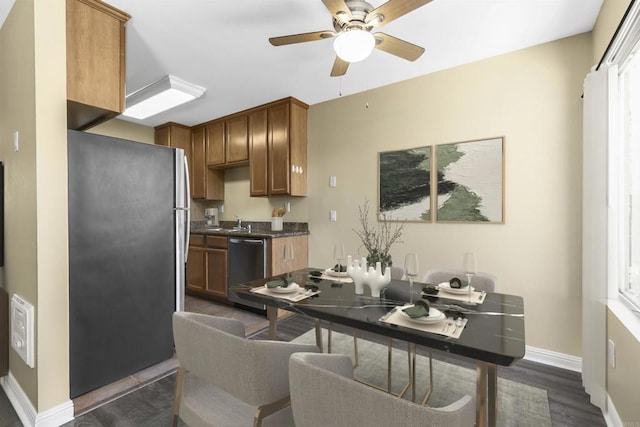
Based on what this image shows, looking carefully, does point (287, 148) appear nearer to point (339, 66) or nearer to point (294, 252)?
point (294, 252)

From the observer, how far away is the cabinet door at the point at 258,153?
3854 mm

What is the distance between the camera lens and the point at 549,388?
2.07 metres

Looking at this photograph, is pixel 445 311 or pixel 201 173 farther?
pixel 201 173

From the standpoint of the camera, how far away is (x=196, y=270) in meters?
4.07

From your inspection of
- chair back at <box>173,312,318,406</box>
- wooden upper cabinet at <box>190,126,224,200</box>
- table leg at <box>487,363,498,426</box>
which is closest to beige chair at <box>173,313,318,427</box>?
chair back at <box>173,312,318,406</box>

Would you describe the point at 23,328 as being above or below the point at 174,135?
below

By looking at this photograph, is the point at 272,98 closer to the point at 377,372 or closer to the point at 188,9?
the point at 188,9

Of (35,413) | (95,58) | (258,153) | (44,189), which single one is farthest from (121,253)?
(258,153)

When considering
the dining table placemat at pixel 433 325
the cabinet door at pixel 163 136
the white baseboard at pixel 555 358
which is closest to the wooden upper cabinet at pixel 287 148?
the cabinet door at pixel 163 136

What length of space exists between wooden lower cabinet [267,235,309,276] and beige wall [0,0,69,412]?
6.05 feet

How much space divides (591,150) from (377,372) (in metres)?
2.11

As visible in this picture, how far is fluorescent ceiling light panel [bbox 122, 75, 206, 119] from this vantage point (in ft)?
9.89

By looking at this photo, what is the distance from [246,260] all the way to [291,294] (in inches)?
80.7

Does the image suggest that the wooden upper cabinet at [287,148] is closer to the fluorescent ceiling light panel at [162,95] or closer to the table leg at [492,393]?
the fluorescent ceiling light panel at [162,95]
